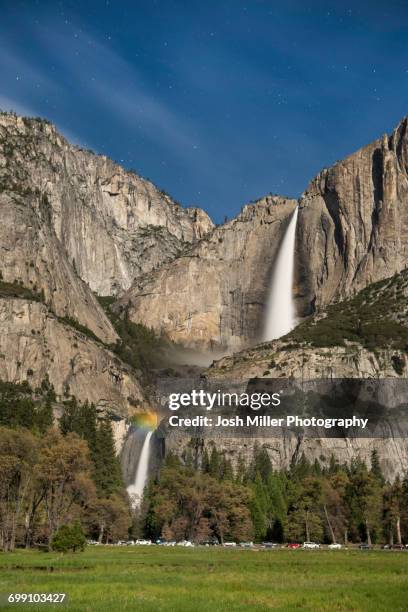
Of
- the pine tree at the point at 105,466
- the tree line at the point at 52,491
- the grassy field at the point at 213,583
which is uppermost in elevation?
the pine tree at the point at 105,466

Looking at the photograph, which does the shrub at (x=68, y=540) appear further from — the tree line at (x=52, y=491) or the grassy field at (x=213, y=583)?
the grassy field at (x=213, y=583)

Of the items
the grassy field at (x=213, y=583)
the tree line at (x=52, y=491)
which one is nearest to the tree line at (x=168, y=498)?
the tree line at (x=52, y=491)

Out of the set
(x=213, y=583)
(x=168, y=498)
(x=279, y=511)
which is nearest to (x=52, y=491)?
(x=168, y=498)

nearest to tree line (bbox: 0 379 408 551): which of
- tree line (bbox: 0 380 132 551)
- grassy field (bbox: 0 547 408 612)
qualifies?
tree line (bbox: 0 380 132 551)

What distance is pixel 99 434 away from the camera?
175000mm

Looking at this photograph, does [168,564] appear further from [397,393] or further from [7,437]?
[397,393]

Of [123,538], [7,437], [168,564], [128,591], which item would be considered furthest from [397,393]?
[128,591]

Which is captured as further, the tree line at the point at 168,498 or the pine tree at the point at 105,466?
the pine tree at the point at 105,466

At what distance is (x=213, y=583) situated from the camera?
165 ft

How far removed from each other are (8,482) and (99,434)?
75891mm

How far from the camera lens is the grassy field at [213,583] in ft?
132

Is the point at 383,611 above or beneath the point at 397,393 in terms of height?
beneath

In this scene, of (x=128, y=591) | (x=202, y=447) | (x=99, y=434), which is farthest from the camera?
(x=202, y=447)

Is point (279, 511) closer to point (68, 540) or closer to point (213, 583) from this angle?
point (68, 540)
